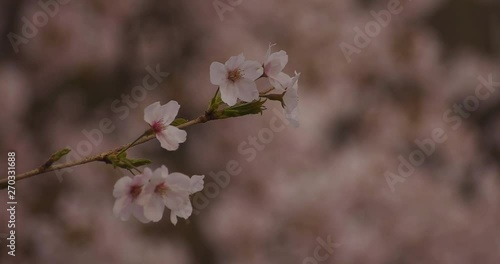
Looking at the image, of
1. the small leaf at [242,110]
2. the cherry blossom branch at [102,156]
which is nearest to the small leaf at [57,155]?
the cherry blossom branch at [102,156]

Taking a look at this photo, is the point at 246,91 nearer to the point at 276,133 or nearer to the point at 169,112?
the point at 169,112

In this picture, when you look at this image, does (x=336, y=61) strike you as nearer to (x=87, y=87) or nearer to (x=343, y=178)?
(x=343, y=178)

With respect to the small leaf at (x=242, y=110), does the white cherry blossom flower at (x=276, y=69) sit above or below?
above

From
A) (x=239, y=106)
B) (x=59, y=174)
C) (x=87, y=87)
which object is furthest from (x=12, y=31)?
(x=239, y=106)

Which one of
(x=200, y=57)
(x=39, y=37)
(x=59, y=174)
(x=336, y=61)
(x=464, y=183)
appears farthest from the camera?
(x=464, y=183)

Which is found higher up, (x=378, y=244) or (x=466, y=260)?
(x=378, y=244)

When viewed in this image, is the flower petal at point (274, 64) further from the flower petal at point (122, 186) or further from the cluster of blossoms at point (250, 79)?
the flower petal at point (122, 186)

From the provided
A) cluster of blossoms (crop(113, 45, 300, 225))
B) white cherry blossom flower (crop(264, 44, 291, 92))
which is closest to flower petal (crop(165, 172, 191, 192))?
cluster of blossoms (crop(113, 45, 300, 225))
